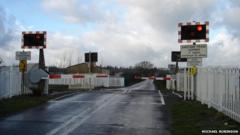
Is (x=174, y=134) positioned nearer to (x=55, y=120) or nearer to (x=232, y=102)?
(x=232, y=102)

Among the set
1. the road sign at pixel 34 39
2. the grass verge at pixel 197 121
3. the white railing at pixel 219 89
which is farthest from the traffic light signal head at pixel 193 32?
the road sign at pixel 34 39

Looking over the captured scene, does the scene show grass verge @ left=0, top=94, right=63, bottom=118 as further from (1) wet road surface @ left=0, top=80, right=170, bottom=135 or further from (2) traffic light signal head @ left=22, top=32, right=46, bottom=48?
(2) traffic light signal head @ left=22, top=32, right=46, bottom=48

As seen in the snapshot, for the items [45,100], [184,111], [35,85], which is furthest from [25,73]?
[184,111]

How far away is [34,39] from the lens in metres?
29.9

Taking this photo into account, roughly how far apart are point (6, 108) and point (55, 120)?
13.4 ft

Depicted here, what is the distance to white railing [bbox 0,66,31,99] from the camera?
21766mm

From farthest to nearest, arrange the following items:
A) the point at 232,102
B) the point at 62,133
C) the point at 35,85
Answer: the point at 35,85 → the point at 232,102 → the point at 62,133

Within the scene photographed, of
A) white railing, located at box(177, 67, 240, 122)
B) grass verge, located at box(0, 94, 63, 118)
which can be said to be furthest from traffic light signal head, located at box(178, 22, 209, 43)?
grass verge, located at box(0, 94, 63, 118)

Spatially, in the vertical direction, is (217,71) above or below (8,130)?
above

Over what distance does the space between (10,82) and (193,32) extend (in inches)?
353

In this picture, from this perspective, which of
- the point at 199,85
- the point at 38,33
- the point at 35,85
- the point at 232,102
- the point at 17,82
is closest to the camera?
the point at 232,102

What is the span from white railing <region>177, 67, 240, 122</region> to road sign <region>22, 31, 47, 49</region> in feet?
32.3

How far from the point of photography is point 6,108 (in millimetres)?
18219

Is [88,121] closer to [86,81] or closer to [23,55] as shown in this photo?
[23,55]
